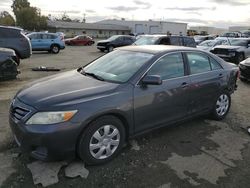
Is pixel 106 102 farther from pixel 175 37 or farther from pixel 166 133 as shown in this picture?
pixel 175 37

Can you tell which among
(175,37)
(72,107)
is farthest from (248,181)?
(175,37)

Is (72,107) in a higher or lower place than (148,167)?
higher

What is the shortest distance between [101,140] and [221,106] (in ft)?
10.1

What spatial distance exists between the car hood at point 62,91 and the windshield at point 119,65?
0.23 m

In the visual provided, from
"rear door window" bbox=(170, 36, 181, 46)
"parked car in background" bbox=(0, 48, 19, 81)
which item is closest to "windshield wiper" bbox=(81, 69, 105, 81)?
"parked car in background" bbox=(0, 48, 19, 81)

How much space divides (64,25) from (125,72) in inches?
2988

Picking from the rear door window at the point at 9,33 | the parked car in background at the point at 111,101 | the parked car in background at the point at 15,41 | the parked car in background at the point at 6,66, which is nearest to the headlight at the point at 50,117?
the parked car in background at the point at 111,101

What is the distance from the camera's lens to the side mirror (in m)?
4.14

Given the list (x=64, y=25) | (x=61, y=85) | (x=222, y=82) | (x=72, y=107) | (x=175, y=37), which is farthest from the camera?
(x=64, y=25)

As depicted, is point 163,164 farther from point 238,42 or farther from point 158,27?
point 158,27

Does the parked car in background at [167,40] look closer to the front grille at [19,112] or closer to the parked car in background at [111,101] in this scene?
the parked car in background at [111,101]

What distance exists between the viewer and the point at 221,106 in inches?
233

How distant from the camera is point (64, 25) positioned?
76438 mm

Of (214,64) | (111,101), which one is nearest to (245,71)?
(214,64)
